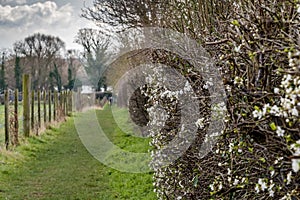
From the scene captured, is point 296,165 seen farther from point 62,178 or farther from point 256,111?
point 62,178

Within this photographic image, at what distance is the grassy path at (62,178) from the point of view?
6742 millimetres

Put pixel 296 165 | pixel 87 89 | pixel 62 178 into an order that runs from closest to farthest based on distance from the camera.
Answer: pixel 296 165, pixel 62 178, pixel 87 89

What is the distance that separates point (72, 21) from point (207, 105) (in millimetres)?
12764

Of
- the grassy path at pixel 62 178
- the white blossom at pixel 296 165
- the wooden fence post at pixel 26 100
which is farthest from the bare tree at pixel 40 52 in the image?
the white blossom at pixel 296 165

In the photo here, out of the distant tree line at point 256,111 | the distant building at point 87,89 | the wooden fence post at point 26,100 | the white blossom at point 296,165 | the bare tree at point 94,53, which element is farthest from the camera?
the distant building at point 87,89

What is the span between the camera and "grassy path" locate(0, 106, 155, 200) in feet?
22.1

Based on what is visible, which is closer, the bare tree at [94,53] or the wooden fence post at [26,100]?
the wooden fence post at [26,100]

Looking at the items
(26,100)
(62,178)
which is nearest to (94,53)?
(26,100)

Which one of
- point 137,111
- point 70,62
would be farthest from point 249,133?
point 70,62

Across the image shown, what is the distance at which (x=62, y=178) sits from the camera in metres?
8.02

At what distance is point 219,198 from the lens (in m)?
3.29

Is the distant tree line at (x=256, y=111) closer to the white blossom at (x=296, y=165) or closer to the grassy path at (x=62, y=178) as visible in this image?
the white blossom at (x=296, y=165)

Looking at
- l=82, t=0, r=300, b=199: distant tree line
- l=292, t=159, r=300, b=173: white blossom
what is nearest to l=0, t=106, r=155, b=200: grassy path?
l=82, t=0, r=300, b=199: distant tree line

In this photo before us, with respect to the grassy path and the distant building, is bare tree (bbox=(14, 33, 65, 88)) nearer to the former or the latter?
the distant building
